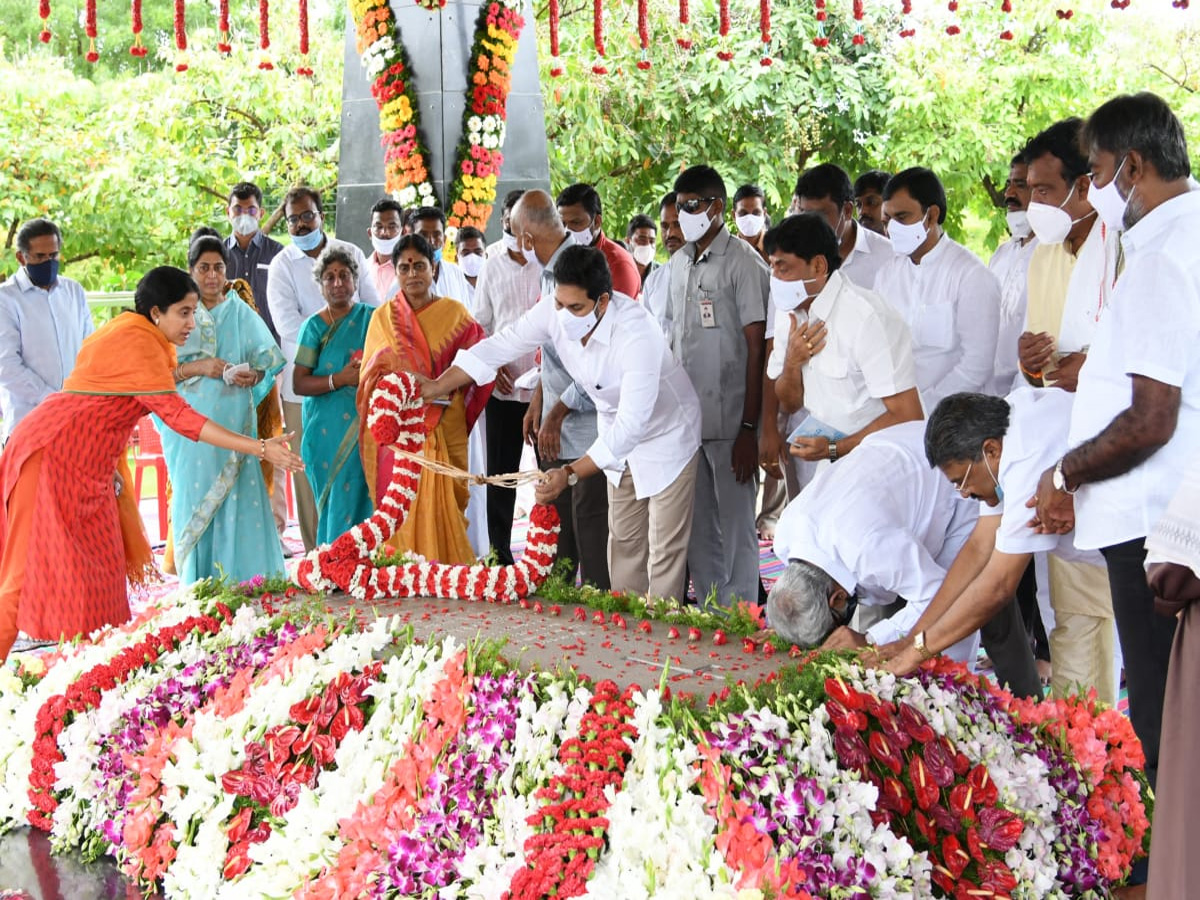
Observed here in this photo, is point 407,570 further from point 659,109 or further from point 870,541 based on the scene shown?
point 659,109

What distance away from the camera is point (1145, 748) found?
2641 millimetres

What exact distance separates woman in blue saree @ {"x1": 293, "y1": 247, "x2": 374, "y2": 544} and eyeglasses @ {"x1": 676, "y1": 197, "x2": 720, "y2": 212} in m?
1.41

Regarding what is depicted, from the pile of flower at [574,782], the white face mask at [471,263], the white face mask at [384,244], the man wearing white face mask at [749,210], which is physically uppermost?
the man wearing white face mask at [749,210]

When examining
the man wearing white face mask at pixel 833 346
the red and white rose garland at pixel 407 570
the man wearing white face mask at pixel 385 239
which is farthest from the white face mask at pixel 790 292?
the man wearing white face mask at pixel 385 239

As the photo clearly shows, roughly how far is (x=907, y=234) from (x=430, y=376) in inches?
72.6

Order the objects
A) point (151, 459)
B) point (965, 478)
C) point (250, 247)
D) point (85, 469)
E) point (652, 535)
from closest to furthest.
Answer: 1. point (965, 478)
2. point (85, 469)
3. point (652, 535)
4. point (250, 247)
5. point (151, 459)

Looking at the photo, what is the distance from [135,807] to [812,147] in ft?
37.2

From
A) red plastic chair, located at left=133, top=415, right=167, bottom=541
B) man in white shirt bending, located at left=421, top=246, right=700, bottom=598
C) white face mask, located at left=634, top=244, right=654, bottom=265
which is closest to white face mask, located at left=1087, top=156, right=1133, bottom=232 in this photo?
man in white shirt bending, located at left=421, top=246, right=700, bottom=598

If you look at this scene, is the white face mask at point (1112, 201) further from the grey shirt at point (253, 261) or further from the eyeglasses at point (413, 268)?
the grey shirt at point (253, 261)

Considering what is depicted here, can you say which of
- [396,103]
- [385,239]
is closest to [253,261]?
[385,239]

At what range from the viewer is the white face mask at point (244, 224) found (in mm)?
6801

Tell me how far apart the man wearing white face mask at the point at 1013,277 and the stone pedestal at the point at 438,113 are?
154 inches

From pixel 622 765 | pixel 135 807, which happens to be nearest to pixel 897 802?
pixel 622 765

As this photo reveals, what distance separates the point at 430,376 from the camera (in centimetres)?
485
